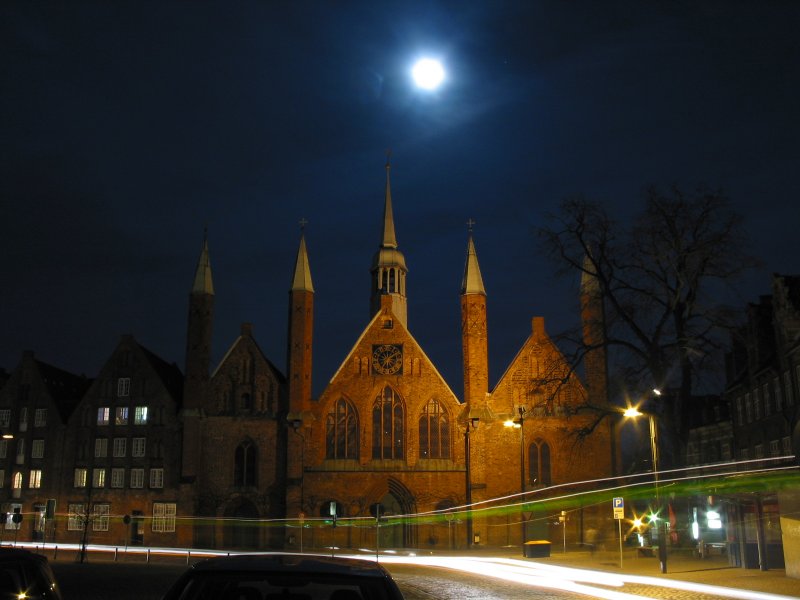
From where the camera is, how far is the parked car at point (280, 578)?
5000mm

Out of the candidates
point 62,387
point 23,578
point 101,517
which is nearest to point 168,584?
point 23,578

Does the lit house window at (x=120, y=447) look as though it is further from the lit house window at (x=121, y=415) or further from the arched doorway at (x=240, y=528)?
the arched doorway at (x=240, y=528)

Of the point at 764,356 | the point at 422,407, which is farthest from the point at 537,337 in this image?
the point at 764,356

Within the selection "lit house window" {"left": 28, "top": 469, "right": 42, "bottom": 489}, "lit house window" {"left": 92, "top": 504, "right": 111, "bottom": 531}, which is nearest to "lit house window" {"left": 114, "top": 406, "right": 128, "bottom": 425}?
"lit house window" {"left": 92, "top": 504, "right": 111, "bottom": 531}

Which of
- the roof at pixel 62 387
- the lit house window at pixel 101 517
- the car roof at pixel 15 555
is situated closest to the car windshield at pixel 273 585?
the car roof at pixel 15 555

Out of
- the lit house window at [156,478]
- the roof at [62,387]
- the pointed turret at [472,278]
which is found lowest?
the lit house window at [156,478]

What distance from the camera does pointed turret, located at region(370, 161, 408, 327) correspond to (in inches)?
2872

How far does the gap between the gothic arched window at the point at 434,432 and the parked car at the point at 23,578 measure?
48.0 metres

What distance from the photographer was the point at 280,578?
5051mm

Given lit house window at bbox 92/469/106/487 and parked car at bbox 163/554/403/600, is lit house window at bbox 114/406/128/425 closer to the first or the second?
lit house window at bbox 92/469/106/487

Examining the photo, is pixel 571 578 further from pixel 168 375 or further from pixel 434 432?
pixel 168 375

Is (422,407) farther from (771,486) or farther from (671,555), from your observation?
(771,486)

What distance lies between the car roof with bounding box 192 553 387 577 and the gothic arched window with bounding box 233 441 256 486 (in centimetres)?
5068

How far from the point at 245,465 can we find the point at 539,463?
19011 millimetres
